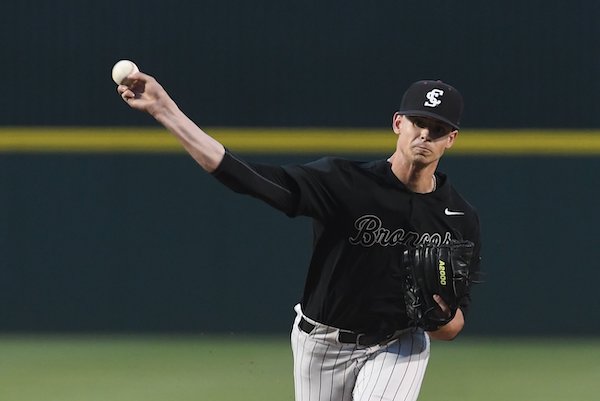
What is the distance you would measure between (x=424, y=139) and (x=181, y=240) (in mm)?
4627

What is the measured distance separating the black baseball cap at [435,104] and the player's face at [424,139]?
3cm

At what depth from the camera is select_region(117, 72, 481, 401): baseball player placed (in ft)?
15.4

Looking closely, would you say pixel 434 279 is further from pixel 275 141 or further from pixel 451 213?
pixel 275 141

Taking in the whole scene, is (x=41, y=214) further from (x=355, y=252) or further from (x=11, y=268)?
(x=355, y=252)

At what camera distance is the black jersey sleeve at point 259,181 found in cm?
421

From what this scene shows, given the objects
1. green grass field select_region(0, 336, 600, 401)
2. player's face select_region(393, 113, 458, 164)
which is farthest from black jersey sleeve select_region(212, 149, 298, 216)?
green grass field select_region(0, 336, 600, 401)

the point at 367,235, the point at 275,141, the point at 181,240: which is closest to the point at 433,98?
the point at 367,235

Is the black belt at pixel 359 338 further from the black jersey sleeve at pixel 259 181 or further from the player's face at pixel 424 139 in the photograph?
the player's face at pixel 424 139

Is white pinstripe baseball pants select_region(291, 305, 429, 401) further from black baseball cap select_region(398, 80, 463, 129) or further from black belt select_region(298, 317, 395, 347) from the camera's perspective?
black baseball cap select_region(398, 80, 463, 129)

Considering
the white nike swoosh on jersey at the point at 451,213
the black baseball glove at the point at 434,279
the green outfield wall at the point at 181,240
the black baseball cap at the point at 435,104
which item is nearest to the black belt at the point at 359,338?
the black baseball glove at the point at 434,279

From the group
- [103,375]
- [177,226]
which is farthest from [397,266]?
[177,226]

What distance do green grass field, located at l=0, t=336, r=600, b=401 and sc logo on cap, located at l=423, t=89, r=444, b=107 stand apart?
3.12 metres

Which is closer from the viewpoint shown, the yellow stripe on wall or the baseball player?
the baseball player

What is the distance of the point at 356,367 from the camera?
485cm
